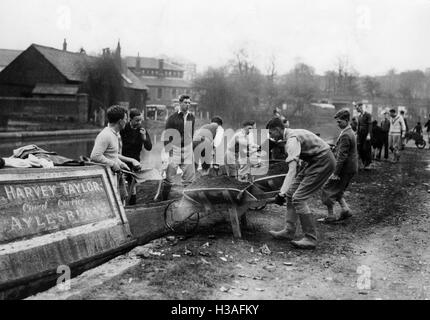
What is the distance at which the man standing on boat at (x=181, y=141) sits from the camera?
891 centimetres

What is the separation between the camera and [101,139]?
619 cm

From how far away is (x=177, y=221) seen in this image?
6.91 metres

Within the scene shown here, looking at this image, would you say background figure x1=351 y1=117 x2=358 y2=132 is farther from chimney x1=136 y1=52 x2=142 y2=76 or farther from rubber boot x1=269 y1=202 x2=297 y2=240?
chimney x1=136 y1=52 x2=142 y2=76

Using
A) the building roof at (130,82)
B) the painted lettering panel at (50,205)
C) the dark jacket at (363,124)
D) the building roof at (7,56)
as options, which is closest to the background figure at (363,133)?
the dark jacket at (363,124)

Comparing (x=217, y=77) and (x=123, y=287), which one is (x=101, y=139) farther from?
(x=217, y=77)

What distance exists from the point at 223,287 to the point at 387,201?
6249 mm

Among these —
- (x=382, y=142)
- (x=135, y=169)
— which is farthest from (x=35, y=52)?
(x=135, y=169)

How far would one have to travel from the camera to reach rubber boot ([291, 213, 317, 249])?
6137 millimetres

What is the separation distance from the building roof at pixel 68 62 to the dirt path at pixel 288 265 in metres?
42.3

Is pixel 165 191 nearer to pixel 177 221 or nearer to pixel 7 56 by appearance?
pixel 177 221

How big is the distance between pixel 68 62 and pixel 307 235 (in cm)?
4800

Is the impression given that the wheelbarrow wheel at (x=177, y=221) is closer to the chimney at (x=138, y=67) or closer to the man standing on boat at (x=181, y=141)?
the man standing on boat at (x=181, y=141)

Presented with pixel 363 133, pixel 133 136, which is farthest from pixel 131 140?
pixel 363 133

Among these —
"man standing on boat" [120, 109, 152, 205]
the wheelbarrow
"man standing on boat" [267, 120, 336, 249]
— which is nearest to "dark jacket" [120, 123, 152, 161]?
"man standing on boat" [120, 109, 152, 205]
